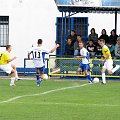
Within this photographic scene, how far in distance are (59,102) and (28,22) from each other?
1702cm

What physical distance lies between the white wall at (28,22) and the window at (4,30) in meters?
0.30

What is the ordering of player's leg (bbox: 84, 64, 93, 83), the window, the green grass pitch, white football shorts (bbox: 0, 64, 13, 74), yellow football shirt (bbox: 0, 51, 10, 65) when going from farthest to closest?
the window
player's leg (bbox: 84, 64, 93, 83)
yellow football shirt (bbox: 0, 51, 10, 65)
white football shorts (bbox: 0, 64, 13, 74)
the green grass pitch

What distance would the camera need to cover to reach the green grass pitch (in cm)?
1581

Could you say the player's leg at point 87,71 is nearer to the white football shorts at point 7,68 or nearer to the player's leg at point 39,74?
the player's leg at point 39,74

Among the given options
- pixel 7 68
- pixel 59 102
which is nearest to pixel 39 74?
pixel 7 68

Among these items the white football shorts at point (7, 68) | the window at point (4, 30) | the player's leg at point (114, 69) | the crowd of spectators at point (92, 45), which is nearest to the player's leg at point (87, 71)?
the player's leg at point (114, 69)

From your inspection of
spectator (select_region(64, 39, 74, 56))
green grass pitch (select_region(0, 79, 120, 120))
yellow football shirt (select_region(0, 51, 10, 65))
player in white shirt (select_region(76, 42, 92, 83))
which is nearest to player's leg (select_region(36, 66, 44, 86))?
green grass pitch (select_region(0, 79, 120, 120))

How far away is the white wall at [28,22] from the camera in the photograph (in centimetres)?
3531

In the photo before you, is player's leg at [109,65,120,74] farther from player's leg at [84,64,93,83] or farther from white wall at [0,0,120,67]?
white wall at [0,0,120,67]

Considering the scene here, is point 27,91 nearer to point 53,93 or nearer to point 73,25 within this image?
point 53,93

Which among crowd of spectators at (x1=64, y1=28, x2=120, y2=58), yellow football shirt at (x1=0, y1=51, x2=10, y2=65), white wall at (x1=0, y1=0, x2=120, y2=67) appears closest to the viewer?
yellow football shirt at (x1=0, y1=51, x2=10, y2=65)

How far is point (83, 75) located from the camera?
1208 inches

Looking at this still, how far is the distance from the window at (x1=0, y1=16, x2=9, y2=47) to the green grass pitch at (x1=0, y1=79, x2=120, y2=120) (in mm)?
9856

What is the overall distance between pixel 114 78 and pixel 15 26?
7.15 m
